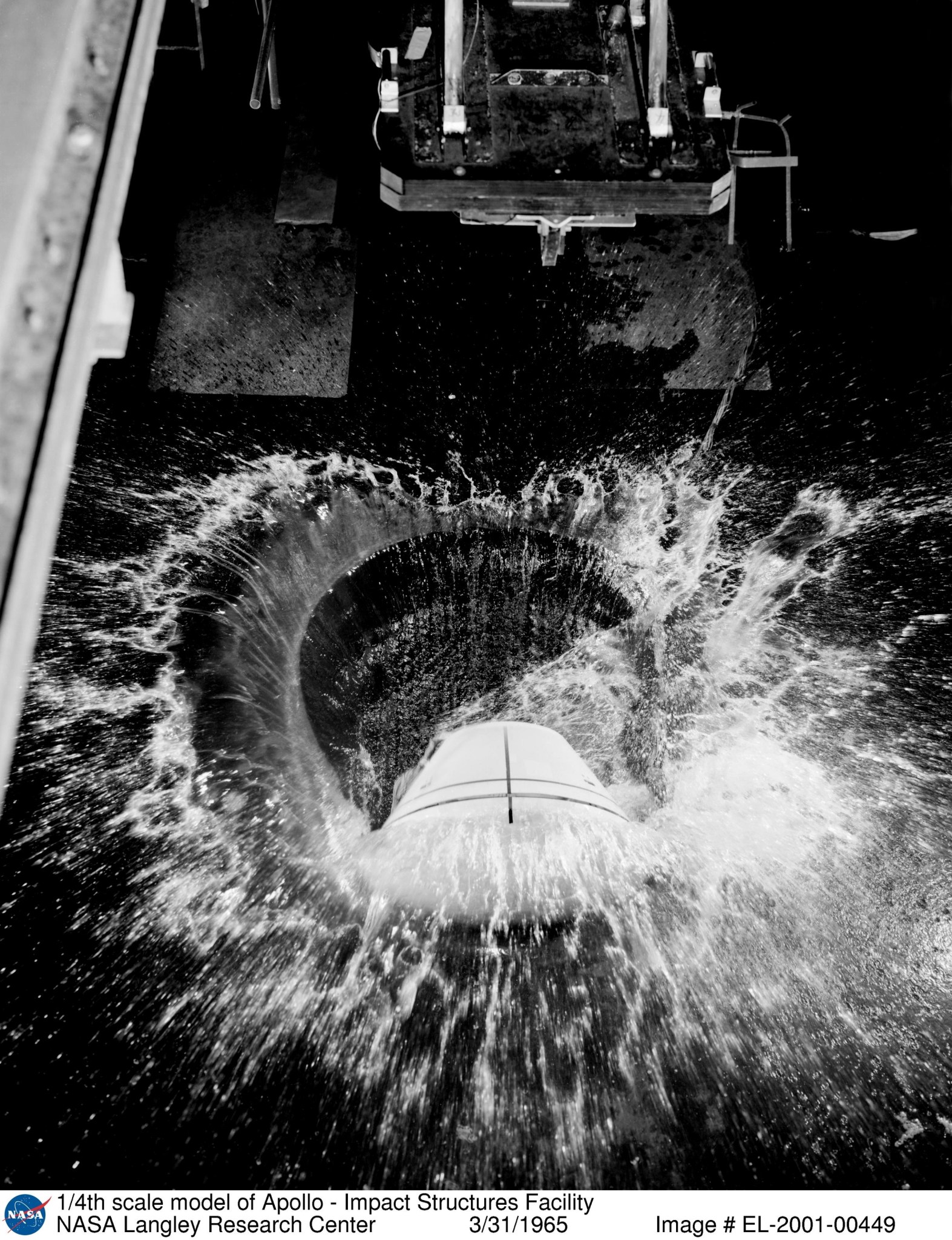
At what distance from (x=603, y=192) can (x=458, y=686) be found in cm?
160

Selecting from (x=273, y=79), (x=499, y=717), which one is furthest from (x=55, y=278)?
(x=273, y=79)

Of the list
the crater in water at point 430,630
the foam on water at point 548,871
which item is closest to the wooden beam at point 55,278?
the foam on water at point 548,871

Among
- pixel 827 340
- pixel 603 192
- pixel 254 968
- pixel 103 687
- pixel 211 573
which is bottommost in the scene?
pixel 254 968

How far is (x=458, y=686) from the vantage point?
3.00 meters

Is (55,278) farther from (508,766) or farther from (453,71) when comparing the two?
(453,71)

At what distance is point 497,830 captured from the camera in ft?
8.02

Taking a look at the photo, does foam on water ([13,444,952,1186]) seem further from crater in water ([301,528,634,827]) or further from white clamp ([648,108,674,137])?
white clamp ([648,108,674,137])

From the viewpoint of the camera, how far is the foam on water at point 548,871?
2510 millimetres

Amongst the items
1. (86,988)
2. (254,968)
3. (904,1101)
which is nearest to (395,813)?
(254,968)

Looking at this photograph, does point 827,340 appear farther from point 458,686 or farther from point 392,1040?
point 392,1040

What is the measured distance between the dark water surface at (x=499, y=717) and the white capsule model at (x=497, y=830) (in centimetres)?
4

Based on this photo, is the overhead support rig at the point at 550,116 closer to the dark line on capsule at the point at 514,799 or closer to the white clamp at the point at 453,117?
the white clamp at the point at 453,117

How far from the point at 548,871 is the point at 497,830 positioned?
34 centimetres

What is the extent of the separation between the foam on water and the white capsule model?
0.02 m
